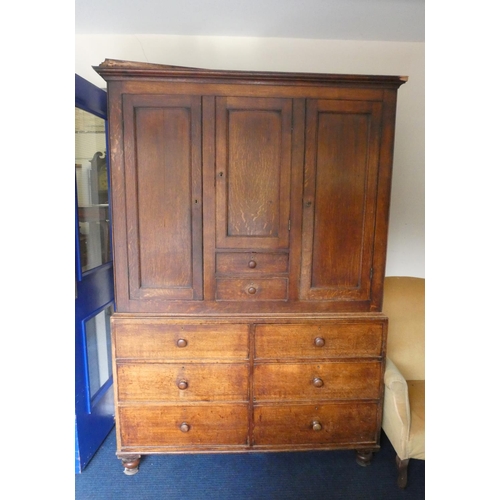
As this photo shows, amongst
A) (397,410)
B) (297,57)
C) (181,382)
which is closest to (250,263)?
(181,382)

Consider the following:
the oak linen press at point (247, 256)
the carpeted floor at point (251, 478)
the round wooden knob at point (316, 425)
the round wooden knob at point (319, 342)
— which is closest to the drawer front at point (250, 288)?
the oak linen press at point (247, 256)

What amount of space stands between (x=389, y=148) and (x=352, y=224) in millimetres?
395

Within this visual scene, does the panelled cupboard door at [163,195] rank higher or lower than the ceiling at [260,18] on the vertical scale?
lower

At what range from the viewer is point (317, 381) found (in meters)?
1.64

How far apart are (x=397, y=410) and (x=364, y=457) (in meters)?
0.38

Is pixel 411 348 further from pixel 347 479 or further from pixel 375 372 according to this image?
pixel 347 479

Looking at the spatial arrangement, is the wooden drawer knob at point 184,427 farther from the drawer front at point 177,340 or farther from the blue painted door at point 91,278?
the blue painted door at point 91,278

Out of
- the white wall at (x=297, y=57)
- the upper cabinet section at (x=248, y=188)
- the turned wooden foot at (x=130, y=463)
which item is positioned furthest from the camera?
the white wall at (x=297, y=57)

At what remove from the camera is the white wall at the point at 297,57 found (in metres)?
1.95

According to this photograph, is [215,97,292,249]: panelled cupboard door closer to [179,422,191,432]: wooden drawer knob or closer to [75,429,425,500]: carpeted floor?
[179,422,191,432]: wooden drawer knob

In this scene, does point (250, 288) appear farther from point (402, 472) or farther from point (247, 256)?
point (402, 472)

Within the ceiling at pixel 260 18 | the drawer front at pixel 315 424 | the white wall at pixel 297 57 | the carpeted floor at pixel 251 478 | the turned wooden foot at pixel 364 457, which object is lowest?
the carpeted floor at pixel 251 478

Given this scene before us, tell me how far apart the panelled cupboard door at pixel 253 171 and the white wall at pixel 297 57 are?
672 millimetres
